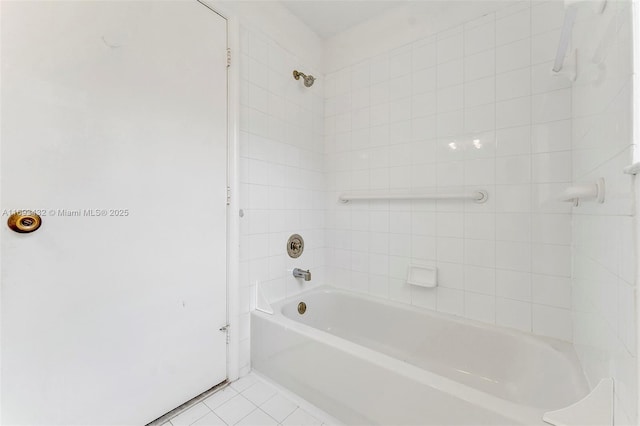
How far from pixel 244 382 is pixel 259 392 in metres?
0.13

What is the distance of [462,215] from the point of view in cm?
157

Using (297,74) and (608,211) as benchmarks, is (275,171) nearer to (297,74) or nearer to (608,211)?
(297,74)

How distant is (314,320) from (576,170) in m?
1.71

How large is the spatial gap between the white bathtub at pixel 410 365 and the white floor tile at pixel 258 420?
7.0 inches

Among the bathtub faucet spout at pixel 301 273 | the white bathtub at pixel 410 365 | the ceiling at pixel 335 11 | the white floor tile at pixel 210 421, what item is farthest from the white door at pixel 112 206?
the ceiling at pixel 335 11

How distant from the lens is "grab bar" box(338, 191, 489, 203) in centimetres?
149

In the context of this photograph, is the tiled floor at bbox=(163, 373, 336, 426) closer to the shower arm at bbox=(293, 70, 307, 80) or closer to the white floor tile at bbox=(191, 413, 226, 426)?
the white floor tile at bbox=(191, 413, 226, 426)

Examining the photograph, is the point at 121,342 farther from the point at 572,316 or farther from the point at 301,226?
the point at 572,316

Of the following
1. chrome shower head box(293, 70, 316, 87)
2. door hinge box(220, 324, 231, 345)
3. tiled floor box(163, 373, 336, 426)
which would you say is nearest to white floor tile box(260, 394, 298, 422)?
tiled floor box(163, 373, 336, 426)

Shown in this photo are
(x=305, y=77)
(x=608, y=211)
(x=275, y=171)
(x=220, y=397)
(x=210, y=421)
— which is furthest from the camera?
(x=305, y=77)

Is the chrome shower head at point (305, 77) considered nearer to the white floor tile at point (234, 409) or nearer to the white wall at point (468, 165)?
the white wall at point (468, 165)

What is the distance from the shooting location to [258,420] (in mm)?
1231

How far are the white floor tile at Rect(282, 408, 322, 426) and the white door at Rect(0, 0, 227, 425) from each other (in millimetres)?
461

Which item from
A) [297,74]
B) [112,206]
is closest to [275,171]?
[297,74]
